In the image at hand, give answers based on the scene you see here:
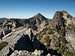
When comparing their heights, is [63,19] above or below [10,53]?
above

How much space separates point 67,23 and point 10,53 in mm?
48125

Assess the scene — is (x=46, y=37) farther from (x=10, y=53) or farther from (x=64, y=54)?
(x=10, y=53)

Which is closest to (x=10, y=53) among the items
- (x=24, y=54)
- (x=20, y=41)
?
(x=24, y=54)

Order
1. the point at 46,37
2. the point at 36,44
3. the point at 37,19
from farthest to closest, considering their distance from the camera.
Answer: the point at 37,19 → the point at 46,37 → the point at 36,44

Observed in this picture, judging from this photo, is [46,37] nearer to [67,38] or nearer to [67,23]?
[67,38]

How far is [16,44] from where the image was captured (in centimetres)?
3825

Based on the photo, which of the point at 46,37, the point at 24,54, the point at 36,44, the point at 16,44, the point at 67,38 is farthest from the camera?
the point at 67,38

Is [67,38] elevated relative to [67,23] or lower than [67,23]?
lower

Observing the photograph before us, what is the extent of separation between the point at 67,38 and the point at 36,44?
19.2 m

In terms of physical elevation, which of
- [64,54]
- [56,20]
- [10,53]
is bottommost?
[64,54]

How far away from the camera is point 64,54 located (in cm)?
4519

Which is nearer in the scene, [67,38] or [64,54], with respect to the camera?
[64,54]

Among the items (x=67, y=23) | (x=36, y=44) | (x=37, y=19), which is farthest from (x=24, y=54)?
(x=37, y=19)

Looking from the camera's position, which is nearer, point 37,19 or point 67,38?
point 67,38
